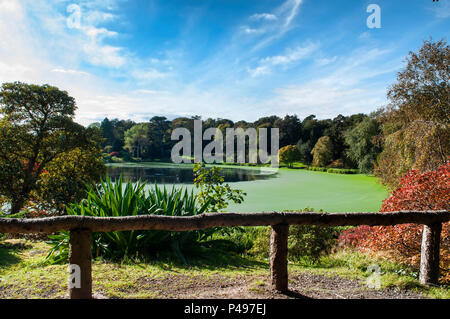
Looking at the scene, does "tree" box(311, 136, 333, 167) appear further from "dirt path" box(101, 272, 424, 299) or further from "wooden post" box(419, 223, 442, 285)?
"dirt path" box(101, 272, 424, 299)

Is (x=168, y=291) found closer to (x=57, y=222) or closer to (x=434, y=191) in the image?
(x=57, y=222)

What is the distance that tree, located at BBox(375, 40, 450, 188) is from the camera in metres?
7.60

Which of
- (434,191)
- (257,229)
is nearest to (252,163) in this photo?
(257,229)

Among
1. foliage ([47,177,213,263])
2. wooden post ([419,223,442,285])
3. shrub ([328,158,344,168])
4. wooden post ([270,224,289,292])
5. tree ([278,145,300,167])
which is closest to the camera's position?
wooden post ([270,224,289,292])

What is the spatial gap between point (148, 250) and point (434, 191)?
3661 mm

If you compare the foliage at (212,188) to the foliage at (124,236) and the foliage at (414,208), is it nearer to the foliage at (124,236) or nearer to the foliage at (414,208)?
the foliage at (124,236)

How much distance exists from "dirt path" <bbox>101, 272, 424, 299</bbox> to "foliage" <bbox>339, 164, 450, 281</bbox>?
1179mm

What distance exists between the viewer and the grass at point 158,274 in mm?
2225

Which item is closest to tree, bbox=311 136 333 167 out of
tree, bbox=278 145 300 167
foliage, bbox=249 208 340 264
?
tree, bbox=278 145 300 167

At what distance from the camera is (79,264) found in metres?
1.84

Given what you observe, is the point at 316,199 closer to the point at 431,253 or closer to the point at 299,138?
the point at 431,253

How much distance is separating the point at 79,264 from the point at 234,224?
3.51 feet

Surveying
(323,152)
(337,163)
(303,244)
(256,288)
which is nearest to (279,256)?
(256,288)

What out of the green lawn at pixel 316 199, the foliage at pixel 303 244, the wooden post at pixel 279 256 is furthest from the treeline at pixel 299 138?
the wooden post at pixel 279 256
